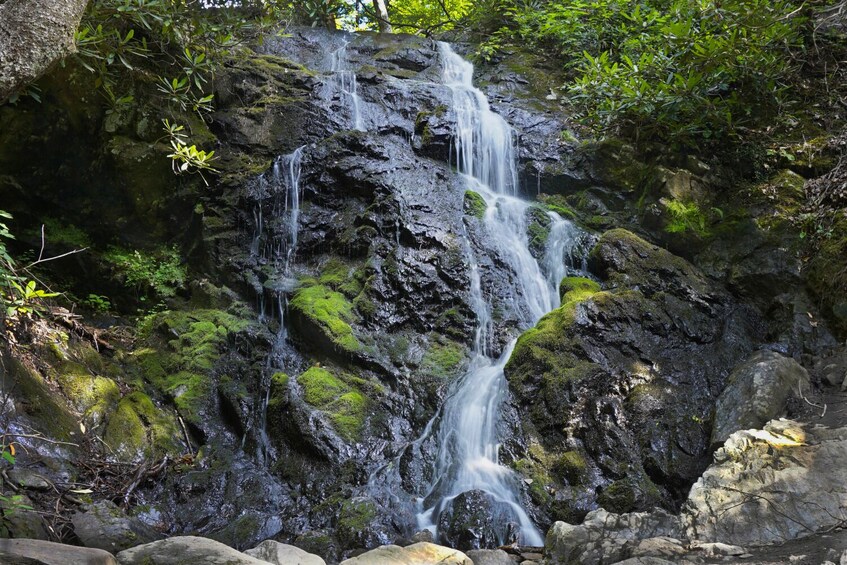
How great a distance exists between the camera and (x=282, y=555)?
411 centimetres

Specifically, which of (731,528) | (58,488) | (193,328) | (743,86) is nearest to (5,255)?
(58,488)

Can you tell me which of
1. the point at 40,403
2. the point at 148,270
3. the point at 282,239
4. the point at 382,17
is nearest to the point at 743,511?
the point at 40,403

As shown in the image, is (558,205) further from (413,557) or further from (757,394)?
(413,557)

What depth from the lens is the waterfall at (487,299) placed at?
575 cm

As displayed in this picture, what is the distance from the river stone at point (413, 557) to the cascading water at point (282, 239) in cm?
367

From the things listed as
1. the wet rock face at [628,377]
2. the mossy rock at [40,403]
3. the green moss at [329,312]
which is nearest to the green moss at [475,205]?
the wet rock face at [628,377]

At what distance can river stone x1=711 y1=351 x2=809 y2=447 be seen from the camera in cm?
521

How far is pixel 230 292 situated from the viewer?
8.41 metres

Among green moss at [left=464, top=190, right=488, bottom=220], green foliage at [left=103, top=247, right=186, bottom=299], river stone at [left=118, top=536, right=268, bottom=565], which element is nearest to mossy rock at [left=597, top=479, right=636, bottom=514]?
river stone at [left=118, top=536, right=268, bottom=565]

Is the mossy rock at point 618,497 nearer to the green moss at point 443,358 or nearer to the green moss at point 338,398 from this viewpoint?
the green moss at point 443,358

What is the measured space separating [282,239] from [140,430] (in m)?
3.46

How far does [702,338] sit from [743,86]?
3720 mm

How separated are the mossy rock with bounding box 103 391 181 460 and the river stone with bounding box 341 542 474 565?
3187 millimetres

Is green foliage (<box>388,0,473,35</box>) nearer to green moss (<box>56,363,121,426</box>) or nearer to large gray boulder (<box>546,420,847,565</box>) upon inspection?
green moss (<box>56,363,121,426</box>)
